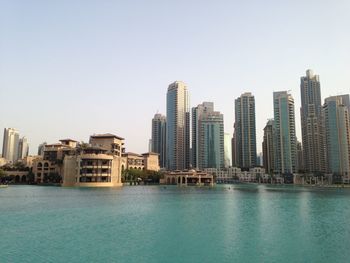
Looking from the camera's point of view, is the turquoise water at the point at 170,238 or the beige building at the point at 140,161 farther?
the beige building at the point at 140,161

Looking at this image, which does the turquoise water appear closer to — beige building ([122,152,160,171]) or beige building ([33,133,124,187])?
beige building ([33,133,124,187])

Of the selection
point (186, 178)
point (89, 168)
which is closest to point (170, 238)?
point (89, 168)

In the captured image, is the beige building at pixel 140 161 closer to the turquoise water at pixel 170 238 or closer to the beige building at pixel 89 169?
the beige building at pixel 89 169

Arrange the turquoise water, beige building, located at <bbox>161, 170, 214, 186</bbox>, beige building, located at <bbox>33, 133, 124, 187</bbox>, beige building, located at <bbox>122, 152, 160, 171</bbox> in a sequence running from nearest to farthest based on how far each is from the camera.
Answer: the turquoise water < beige building, located at <bbox>33, 133, 124, 187</bbox> < beige building, located at <bbox>122, 152, 160, 171</bbox> < beige building, located at <bbox>161, 170, 214, 186</bbox>

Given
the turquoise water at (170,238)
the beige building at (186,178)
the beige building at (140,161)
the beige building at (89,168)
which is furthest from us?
the beige building at (186,178)

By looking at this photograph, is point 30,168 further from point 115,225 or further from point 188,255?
point 188,255

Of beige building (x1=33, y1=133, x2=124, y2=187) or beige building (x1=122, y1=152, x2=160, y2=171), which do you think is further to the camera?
beige building (x1=122, y1=152, x2=160, y2=171)

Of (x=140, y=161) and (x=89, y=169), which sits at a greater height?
(x=140, y=161)

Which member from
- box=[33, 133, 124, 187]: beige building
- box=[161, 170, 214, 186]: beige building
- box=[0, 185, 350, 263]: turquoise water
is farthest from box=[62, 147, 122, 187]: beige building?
box=[0, 185, 350, 263]: turquoise water

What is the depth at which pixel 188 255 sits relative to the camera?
77.3ft

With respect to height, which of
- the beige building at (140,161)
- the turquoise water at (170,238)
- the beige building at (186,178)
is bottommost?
the turquoise water at (170,238)

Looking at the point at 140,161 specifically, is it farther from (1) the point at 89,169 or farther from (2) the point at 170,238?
(2) the point at 170,238

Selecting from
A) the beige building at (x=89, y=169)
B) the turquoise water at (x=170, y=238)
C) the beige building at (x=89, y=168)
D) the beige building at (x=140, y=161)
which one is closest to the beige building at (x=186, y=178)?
the beige building at (x=140, y=161)

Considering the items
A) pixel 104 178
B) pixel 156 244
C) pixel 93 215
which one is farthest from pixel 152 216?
pixel 104 178
